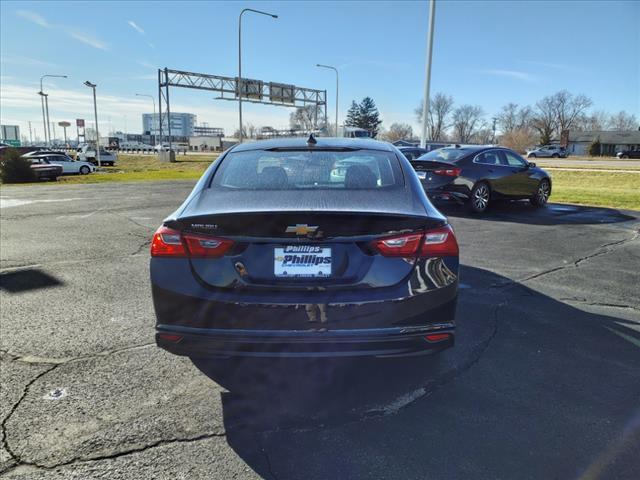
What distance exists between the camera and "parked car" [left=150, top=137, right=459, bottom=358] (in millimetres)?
2412

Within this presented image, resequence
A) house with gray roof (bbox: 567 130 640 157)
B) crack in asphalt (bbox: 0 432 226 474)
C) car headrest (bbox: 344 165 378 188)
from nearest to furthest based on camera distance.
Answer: crack in asphalt (bbox: 0 432 226 474), car headrest (bbox: 344 165 378 188), house with gray roof (bbox: 567 130 640 157)

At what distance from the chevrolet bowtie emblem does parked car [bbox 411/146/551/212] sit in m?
8.30

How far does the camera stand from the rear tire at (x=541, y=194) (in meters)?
12.2

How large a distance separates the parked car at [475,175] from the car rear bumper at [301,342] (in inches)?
322

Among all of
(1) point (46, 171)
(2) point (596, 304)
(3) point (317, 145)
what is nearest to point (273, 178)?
(3) point (317, 145)

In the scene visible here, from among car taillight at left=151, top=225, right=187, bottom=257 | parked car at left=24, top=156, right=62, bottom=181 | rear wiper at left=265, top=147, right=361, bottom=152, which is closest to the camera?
car taillight at left=151, top=225, right=187, bottom=257

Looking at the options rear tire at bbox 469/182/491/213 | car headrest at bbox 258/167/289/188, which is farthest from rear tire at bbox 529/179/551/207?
car headrest at bbox 258/167/289/188

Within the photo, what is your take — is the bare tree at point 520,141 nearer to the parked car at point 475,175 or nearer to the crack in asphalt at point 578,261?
the parked car at point 475,175

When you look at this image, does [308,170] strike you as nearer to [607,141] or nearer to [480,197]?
[480,197]

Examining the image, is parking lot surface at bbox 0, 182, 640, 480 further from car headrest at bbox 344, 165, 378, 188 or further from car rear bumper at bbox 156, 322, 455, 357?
car headrest at bbox 344, 165, 378, 188

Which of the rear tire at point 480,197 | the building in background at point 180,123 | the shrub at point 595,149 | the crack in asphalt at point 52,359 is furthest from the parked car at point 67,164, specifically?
the building in background at point 180,123

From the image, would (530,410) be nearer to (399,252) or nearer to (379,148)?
(399,252)

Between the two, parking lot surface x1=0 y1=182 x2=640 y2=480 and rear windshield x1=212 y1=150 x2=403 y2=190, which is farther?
rear windshield x1=212 y1=150 x2=403 y2=190

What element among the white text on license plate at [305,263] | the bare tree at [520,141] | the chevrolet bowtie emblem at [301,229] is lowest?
the white text on license plate at [305,263]
